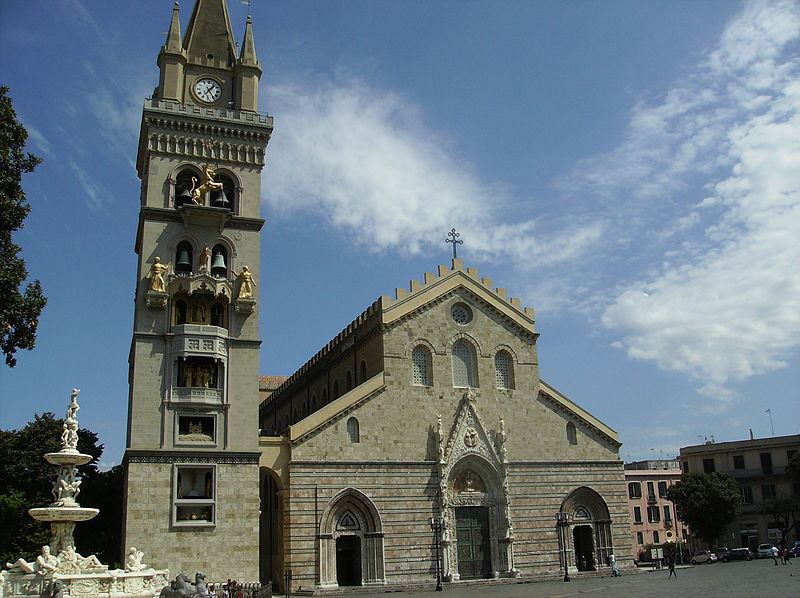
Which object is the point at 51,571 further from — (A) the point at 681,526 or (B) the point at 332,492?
(A) the point at 681,526

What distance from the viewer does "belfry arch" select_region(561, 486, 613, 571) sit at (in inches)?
1873

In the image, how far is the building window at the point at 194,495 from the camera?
38.0 meters

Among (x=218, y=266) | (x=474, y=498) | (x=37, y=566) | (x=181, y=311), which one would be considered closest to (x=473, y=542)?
(x=474, y=498)

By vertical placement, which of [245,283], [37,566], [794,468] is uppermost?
[245,283]

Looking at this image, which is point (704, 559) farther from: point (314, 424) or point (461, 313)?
point (314, 424)

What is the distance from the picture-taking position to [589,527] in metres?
48.2

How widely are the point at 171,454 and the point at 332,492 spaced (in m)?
8.95

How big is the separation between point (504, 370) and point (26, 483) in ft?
98.8

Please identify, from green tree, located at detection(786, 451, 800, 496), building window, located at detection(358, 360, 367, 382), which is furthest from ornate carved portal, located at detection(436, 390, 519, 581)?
green tree, located at detection(786, 451, 800, 496)

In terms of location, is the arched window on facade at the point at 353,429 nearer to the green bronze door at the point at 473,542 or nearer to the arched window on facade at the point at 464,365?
the arched window on facade at the point at 464,365

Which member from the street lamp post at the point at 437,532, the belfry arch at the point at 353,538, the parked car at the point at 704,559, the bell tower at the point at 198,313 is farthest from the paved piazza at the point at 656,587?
the parked car at the point at 704,559

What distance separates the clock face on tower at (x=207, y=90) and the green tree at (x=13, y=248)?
55.5 feet

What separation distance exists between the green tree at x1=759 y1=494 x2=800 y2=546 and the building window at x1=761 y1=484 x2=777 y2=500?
100 centimetres

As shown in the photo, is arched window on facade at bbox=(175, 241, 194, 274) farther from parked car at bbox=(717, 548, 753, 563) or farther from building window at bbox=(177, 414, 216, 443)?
parked car at bbox=(717, 548, 753, 563)
